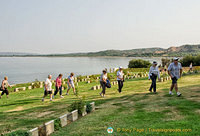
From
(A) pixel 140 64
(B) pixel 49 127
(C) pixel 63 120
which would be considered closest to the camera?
(B) pixel 49 127

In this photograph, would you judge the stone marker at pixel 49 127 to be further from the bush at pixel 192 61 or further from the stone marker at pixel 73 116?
the bush at pixel 192 61

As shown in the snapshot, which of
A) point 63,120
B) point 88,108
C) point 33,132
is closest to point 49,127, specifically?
point 33,132

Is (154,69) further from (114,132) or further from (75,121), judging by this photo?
(114,132)

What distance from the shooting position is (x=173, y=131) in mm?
4988

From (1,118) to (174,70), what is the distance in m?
8.04

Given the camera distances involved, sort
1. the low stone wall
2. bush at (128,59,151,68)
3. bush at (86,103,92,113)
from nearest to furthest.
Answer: the low stone wall, bush at (86,103,92,113), bush at (128,59,151,68)

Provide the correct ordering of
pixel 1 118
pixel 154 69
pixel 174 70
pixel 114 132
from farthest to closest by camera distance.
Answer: pixel 154 69, pixel 174 70, pixel 1 118, pixel 114 132

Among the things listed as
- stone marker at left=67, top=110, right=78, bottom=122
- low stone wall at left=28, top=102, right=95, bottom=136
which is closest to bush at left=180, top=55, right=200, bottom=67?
stone marker at left=67, top=110, right=78, bottom=122

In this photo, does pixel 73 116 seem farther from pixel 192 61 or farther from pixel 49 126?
pixel 192 61

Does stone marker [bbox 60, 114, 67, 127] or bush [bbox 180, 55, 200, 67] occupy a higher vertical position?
bush [bbox 180, 55, 200, 67]

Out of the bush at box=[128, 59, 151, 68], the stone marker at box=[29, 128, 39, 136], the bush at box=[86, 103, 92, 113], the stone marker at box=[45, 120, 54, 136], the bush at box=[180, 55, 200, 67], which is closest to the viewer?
the stone marker at box=[29, 128, 39, 136]

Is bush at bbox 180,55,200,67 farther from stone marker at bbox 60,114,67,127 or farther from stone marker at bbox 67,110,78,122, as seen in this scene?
stone marker at bbox 60,114,67,127

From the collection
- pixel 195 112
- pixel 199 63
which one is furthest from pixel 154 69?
pixel 199 63

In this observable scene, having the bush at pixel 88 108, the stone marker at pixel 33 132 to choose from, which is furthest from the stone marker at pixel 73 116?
the stone marker at pixel 33 132
